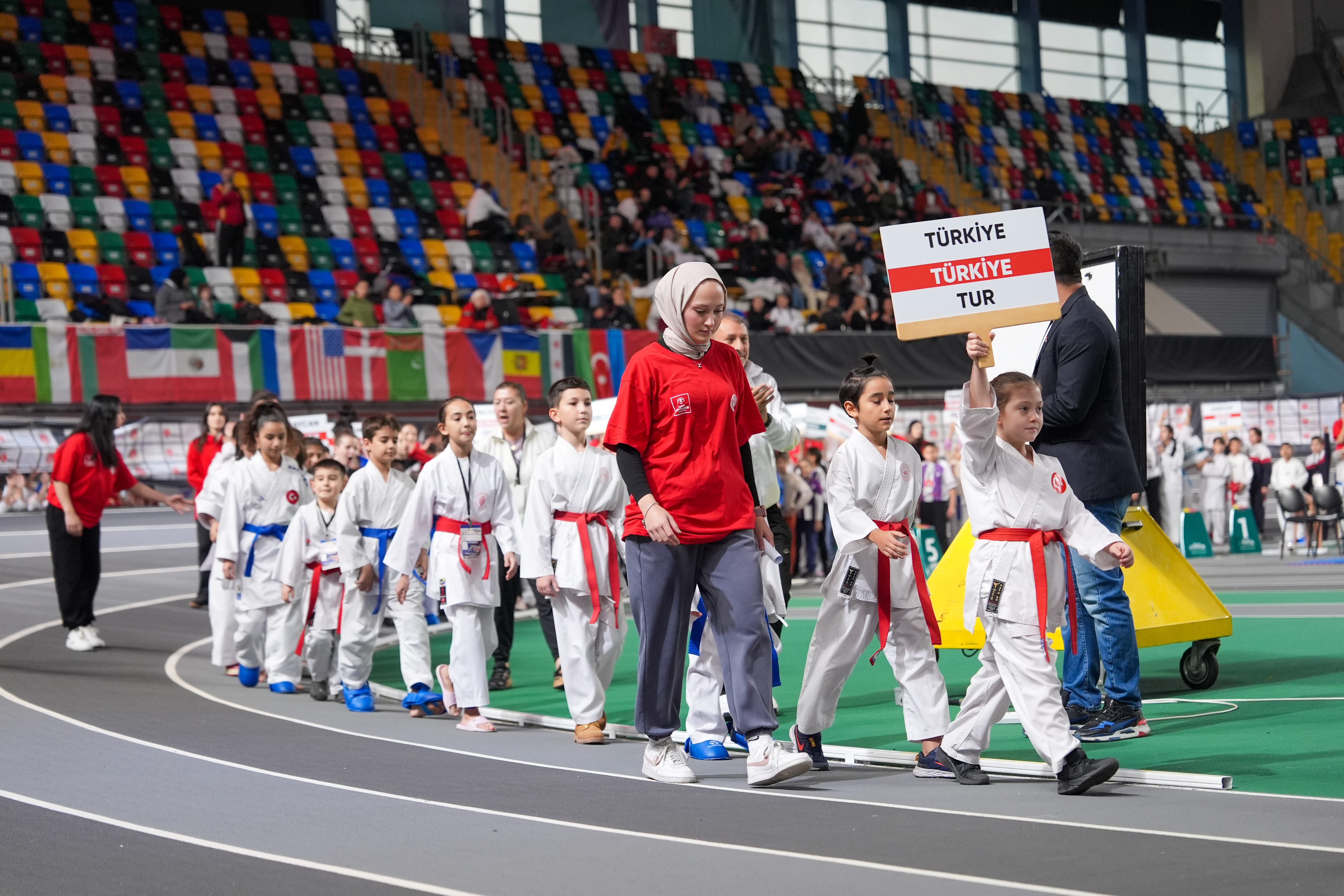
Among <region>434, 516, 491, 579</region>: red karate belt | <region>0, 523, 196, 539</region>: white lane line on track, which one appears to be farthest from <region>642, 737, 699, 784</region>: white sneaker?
<region>0, 523, 196, 539</region>: white lane line on track

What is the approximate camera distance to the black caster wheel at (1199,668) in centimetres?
735

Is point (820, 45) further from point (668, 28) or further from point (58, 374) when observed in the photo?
point (58, 374)

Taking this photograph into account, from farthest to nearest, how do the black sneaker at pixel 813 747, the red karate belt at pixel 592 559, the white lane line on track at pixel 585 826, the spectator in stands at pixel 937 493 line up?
1. the spectator in stands at pixel 937 493
2. the red karate belt at pixel 592 559
3. the black sneaker at pixel 813 747
4. the white lane line on track at pixel 585 826

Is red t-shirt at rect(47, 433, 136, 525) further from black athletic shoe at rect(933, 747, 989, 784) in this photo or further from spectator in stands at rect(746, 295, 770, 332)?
spectator in stands at rect(746, 295, 770, 332)

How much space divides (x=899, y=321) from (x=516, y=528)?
125 inches

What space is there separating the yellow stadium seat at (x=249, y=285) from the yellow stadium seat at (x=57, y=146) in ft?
12.1

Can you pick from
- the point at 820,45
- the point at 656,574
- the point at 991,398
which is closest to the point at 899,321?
the point at 991,398

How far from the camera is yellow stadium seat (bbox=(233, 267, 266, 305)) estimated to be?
20.2 metres

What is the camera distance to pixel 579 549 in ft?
22.9

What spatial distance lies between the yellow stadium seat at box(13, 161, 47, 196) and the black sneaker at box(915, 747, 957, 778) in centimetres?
1909

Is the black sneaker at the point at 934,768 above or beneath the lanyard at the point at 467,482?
beneath

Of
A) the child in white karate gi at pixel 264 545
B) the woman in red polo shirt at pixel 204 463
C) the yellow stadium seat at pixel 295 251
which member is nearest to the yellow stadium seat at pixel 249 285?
the yellow stadium seat at pixel 295 251

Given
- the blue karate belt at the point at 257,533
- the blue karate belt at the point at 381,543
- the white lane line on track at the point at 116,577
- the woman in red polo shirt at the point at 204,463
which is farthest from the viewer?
the white lane line on track at the point at 116,577

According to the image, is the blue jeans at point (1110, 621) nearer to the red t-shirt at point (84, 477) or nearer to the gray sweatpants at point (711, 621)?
the gray sweatpants at point (711, 621)
